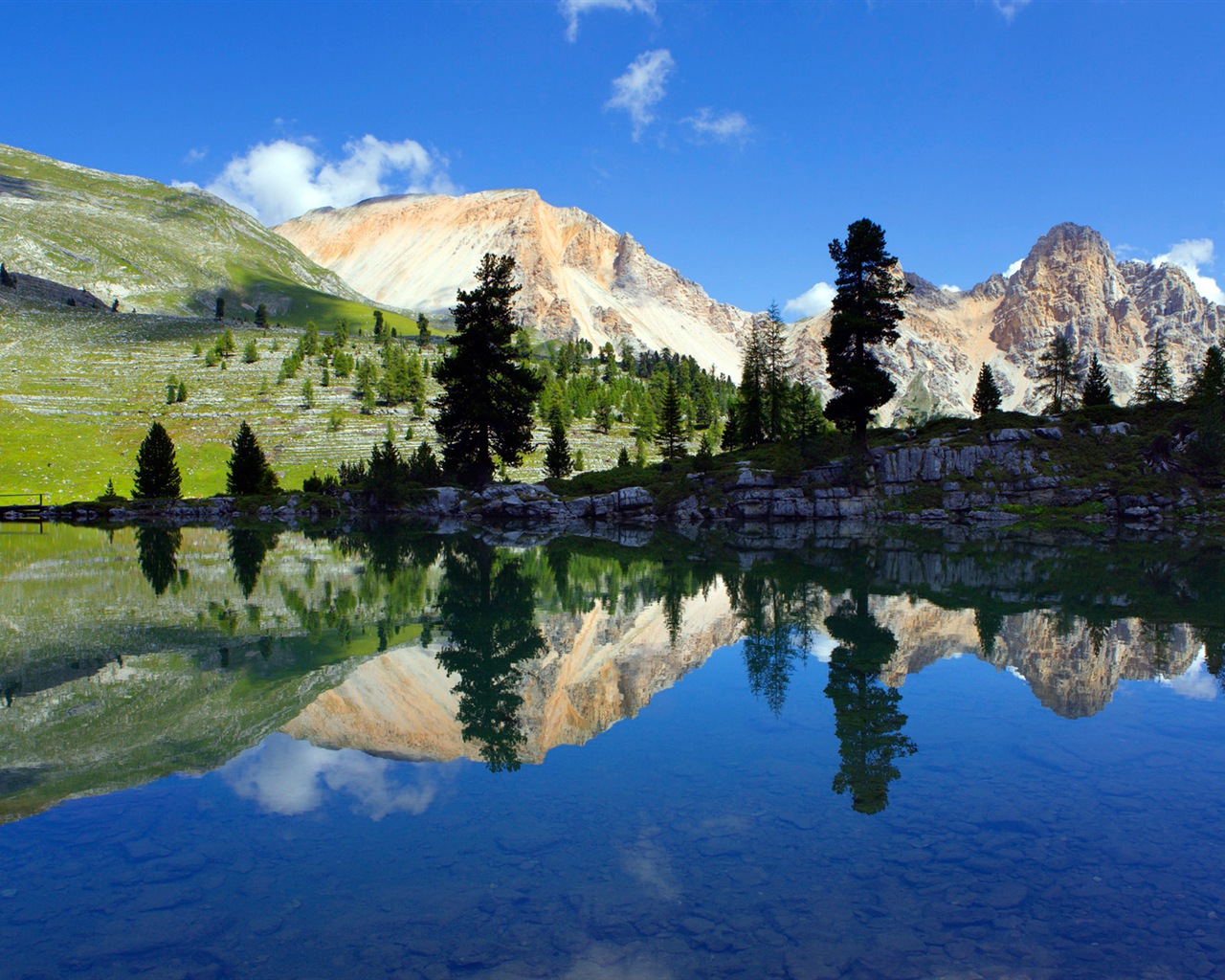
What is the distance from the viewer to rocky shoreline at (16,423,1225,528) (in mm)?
55219

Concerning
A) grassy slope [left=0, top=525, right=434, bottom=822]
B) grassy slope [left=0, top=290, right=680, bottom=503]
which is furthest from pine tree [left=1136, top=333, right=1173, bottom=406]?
grassy slope [left=0, top=525, right=434, bottom=822]

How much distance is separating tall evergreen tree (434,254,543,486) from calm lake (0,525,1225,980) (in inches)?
1603

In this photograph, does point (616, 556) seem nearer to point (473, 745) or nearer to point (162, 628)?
point (162, 628)

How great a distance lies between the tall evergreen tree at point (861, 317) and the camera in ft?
186

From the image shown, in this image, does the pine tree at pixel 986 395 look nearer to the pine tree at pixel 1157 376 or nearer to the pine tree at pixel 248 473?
the pine tree at pixel 1157 376

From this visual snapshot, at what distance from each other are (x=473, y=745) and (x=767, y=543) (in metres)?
31.3

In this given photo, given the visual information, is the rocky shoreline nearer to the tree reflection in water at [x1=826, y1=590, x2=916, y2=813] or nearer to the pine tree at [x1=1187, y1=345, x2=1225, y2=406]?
the pine tree at [x1=1187, y1=345, x2=1225, y2=406]

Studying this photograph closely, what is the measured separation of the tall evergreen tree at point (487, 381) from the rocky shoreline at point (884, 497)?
4152 mm

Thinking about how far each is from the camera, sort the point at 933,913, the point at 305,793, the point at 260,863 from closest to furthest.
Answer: the point at 933,913 < the point at 260,863 < the point at 305,793

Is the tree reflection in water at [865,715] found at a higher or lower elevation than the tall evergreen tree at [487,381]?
lower

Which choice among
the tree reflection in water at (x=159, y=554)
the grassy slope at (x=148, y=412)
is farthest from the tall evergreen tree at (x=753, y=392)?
the tree reflection in water at (x=159, y=554)

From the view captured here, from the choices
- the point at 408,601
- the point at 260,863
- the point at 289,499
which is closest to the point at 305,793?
the point at 260,863

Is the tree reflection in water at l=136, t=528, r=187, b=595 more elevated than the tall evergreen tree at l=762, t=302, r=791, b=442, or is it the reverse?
the tall evergreen tree at l=762, t=302, r=791, b=442

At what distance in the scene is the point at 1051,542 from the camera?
40.3 m
